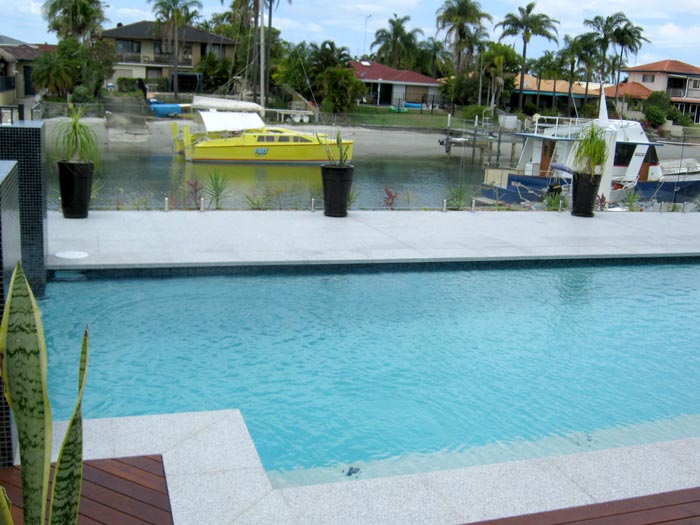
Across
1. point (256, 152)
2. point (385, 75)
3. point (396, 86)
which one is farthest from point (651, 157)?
point (396, 86)

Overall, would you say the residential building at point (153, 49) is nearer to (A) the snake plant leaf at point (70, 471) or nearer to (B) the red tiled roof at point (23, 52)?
(B) the red tiled roof at point (23, 52)

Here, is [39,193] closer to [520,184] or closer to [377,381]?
[377,381]

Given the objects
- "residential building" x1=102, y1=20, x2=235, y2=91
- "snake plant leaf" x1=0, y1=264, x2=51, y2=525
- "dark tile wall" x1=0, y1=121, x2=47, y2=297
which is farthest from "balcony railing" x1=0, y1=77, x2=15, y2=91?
"snake plant leaf" x1=0, y1=264, x2=51, y2=525

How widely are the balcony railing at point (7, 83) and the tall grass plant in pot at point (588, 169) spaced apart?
3886 cm

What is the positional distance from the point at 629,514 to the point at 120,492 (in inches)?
99.4

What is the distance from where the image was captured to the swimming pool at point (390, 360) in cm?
542

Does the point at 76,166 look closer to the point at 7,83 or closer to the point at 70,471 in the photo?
the point at 70,471

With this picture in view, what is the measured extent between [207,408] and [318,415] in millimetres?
835

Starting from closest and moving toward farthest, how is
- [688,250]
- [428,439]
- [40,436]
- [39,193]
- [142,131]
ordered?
1. [40,436]
2. [428,439]
3. [39,193]
4. [688,250]
5. [142,131]

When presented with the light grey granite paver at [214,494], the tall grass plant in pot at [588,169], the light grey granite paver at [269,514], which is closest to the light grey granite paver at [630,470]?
the light grey granite paver at [269,514]

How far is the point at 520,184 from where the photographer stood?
20922mm

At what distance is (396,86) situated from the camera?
6238 cm

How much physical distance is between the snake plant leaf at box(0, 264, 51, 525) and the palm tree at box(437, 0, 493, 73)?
65224 millimetres

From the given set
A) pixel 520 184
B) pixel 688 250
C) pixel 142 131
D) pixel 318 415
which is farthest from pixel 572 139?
pixel 142 131
